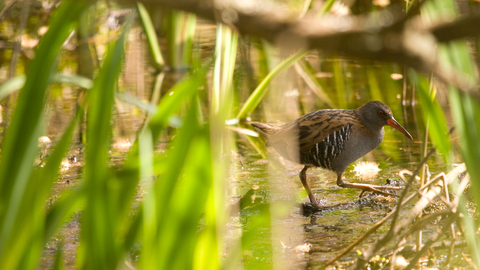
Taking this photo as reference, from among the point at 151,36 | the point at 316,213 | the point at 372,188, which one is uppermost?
the point at 151,36

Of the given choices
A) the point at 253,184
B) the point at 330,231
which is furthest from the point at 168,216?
the point at 253,184

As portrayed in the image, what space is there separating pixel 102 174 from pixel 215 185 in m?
0.28

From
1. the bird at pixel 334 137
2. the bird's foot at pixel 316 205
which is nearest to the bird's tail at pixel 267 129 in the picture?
the bird at pixel 334 137

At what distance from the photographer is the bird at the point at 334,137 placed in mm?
3742

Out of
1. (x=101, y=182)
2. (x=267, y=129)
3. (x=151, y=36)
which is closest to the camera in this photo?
(x=101, y=182)

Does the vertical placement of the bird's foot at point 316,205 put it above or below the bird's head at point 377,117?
below

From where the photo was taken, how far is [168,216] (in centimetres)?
125

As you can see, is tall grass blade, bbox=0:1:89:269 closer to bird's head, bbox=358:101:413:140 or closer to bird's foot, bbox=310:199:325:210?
bird's foot, bbox=310:199:325:210

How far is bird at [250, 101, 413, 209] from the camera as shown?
3742mm

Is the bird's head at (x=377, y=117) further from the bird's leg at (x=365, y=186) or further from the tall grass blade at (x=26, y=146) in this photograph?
the tall grass blade at (x=26, y=146)

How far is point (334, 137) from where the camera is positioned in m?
3.80

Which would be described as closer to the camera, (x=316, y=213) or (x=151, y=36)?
(x=316, y=213)

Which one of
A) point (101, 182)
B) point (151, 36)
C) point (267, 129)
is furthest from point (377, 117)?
point (151, 36)

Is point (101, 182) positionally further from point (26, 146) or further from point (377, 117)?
point (377, 117)
